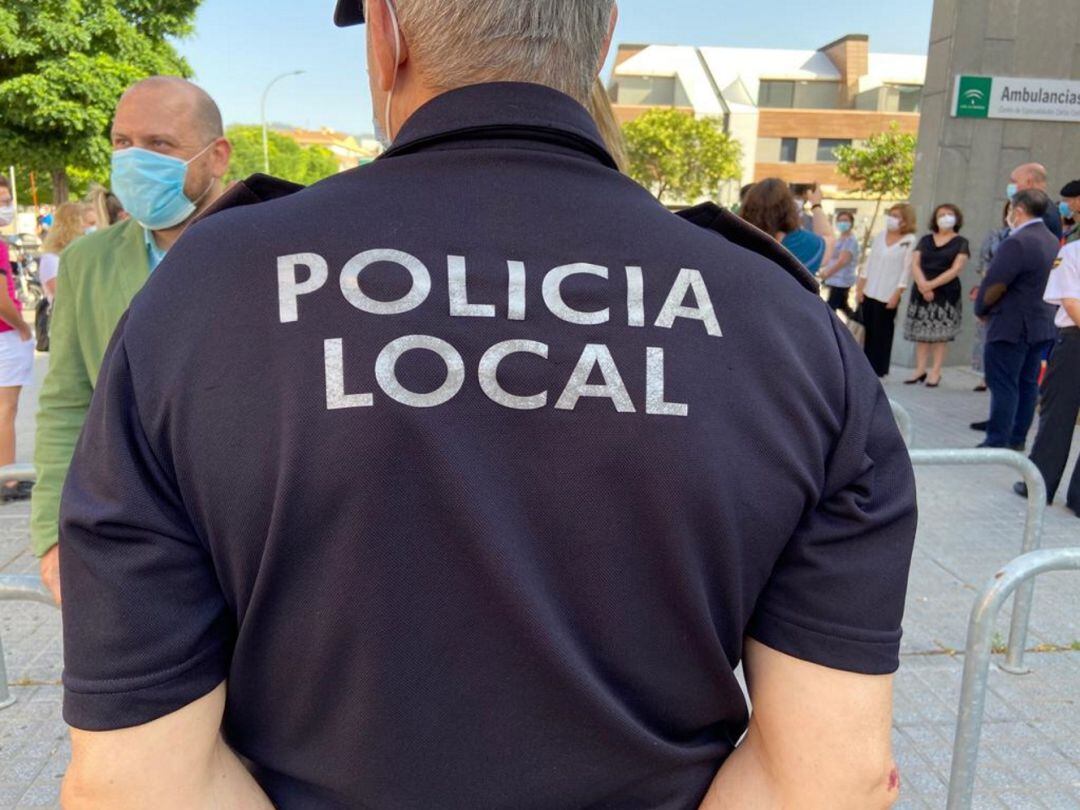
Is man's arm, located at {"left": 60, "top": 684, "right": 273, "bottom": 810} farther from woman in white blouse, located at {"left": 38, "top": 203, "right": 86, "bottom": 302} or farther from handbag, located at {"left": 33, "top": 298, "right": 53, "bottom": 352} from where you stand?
handbag, located at {"left": 33, "top": 298, "right": 53, "bottom": 352}

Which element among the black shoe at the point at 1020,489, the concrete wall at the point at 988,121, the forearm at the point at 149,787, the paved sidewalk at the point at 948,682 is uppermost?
the concrete wall at the point at 988,121

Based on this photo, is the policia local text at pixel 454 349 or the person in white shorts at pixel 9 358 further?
the person in white shorts at pixel 9 358

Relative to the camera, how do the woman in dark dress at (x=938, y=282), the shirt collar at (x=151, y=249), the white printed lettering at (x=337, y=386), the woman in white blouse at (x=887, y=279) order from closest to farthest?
1. the white printed lettering at (x=337, y=386)
2. the shirt collar at (x=151, y=249)
3. the woman in dark dress at (x=938, y=282)
4. the woman in white blouse at (x=887, y=279)

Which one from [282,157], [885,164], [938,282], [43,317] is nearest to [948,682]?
[938,282]

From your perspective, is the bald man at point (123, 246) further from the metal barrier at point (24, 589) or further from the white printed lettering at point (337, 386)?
the white printed lettering at point (337, 386)

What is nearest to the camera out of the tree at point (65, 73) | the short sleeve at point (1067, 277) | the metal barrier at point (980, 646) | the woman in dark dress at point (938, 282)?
the metal barrier at point (980, 646)

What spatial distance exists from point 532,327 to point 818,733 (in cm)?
61

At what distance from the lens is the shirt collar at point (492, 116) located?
96 centimetres

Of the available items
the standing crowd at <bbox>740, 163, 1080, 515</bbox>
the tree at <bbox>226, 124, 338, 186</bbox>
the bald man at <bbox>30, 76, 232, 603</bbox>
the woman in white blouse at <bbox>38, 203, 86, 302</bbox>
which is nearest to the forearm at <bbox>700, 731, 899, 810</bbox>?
the bald man at <bbox>30, 76, 232, 603</bbox>

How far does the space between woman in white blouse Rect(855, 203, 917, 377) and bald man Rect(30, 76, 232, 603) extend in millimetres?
8208

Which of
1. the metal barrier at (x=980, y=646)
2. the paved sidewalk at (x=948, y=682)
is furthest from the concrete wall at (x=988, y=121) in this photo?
the metal barrier at (x=980, y=646)

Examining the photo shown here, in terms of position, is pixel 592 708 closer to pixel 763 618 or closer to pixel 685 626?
pixel 685 626

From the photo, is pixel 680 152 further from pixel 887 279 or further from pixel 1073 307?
pixel 1073 307

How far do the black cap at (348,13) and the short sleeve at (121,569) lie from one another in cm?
59
